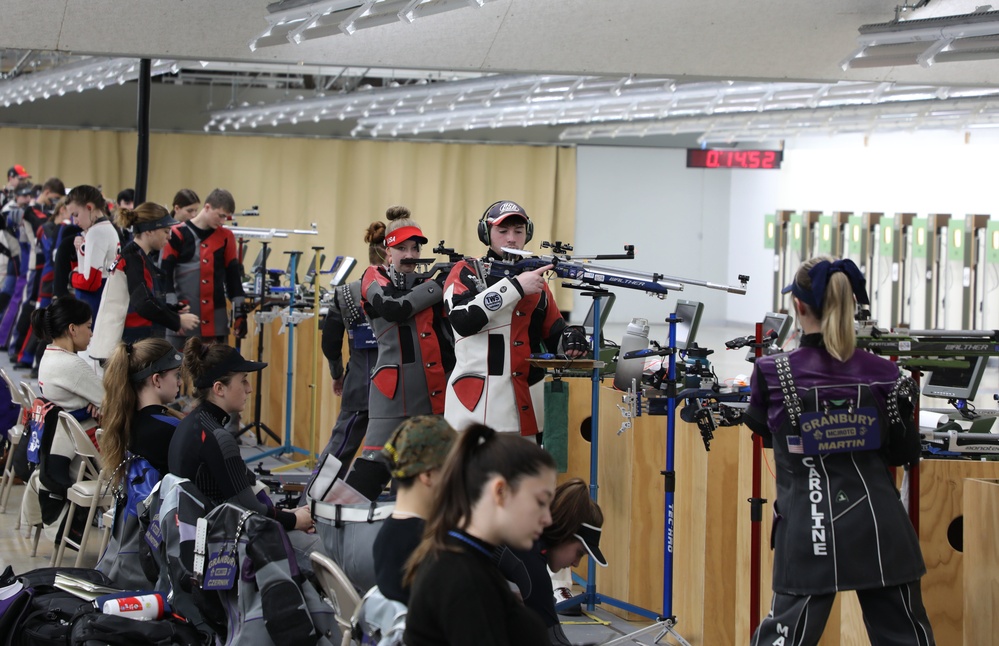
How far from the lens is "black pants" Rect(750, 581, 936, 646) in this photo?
9.50ft

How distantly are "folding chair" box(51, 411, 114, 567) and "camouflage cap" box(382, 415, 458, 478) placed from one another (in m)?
2.66

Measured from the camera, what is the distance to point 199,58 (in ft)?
18.3

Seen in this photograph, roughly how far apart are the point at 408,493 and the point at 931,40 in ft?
11.4

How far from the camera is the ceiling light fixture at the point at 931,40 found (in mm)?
4723

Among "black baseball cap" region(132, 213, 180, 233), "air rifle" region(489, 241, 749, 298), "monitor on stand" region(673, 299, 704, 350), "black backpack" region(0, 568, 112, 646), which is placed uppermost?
"black baseball cap" region(132, 213, 180, 233)

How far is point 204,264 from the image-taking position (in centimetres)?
658

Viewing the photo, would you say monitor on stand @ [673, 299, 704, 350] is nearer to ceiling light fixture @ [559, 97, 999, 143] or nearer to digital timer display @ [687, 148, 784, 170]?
ceiling light fixture @ [559, 97, 999, 143]

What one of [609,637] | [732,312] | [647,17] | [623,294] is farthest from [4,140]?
[609,637]

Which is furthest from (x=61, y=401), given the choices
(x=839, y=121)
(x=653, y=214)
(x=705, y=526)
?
(x=653, y=214)

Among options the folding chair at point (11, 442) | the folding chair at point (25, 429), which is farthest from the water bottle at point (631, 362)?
the folding chair at point (11, 442)

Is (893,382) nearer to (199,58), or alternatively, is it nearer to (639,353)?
(639,353)

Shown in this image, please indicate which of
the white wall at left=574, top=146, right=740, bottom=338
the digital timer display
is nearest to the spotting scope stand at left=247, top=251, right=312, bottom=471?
the white wall at left=574, top=146, right=740, bottom=338

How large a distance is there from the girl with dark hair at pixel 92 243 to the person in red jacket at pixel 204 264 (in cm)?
46

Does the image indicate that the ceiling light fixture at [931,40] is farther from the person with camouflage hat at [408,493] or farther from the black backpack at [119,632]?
the black backpack at [119,632]
